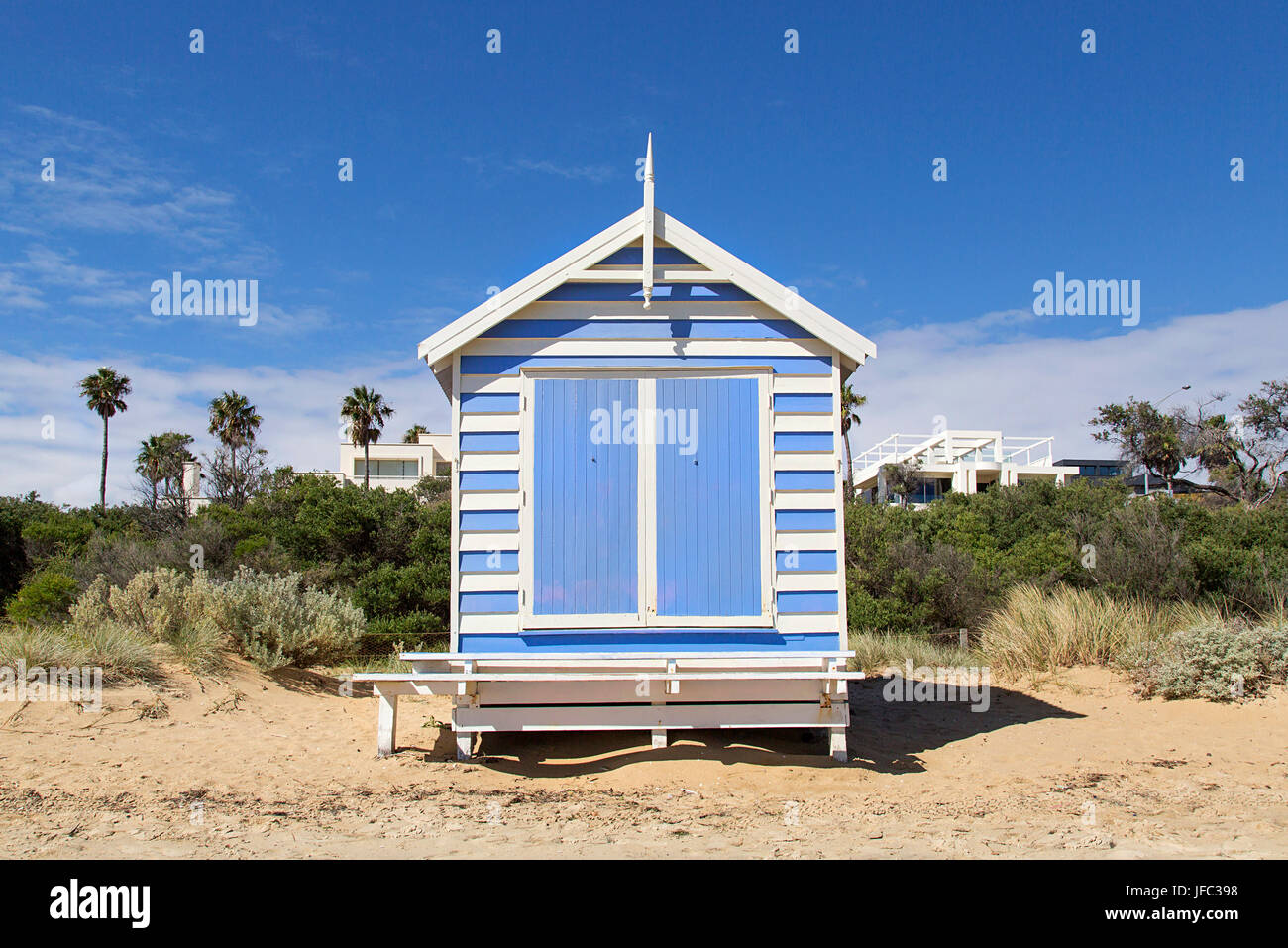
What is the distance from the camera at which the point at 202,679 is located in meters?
8.86

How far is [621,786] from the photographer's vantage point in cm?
661

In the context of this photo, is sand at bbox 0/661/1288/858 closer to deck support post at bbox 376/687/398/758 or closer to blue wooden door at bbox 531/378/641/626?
deck support post at bbox 376/687/398/758

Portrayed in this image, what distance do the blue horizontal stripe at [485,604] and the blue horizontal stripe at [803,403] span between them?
260 centimetres

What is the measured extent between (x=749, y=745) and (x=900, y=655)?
547 cm

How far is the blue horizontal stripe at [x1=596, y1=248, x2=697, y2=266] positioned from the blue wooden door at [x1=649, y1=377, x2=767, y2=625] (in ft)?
3.30

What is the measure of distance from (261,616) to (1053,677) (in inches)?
362

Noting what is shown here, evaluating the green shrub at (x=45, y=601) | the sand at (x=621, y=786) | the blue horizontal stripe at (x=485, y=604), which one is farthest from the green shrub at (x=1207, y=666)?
the green shrub at (x=45, y=601)

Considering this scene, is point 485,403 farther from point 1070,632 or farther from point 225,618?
point 1070,632

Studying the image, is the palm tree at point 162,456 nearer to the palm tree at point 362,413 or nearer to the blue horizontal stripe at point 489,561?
the palm tree at point 362,413

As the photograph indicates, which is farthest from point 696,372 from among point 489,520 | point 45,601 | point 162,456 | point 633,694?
point 162,456

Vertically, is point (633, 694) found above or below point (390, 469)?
below

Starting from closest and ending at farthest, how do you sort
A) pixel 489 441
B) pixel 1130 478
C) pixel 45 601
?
pixel 489 441 → pixel 45 601 → pixel 1130 478

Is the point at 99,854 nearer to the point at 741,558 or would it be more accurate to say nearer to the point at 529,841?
the point at 529,841

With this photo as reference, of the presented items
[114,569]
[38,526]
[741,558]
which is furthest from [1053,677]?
[38,526]
